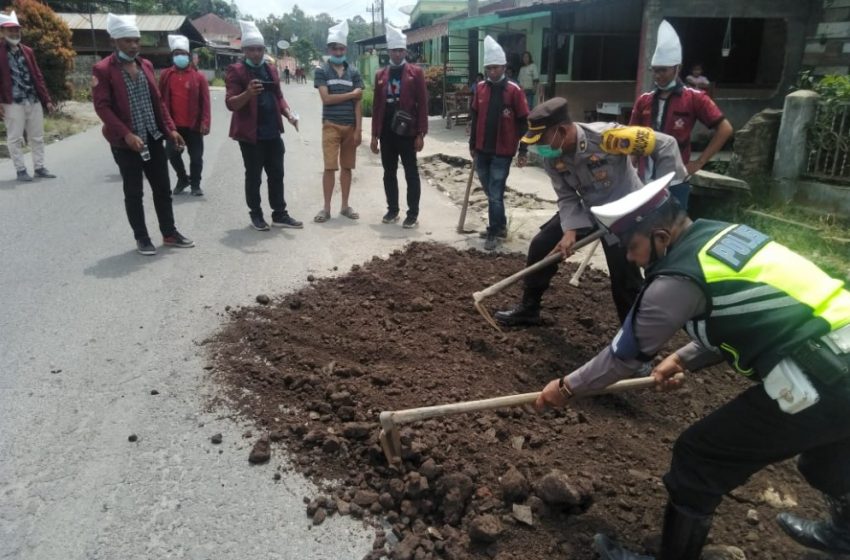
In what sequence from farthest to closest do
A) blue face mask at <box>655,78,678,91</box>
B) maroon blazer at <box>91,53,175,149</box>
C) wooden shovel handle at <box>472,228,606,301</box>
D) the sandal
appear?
Result: the sandal < maroon blazer at <box>91,53,175,149</box> < blue face mask at <box>655,78,678,91</box> < wooden shovel handle at <box>472,228,606,301</box>

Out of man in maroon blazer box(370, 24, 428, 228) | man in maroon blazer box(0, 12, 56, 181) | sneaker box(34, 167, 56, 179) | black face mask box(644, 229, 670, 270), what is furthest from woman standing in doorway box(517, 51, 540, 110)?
black face mask box(644, 229, 670, 270)

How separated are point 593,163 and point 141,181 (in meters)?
4.02

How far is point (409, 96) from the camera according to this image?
6664 millimetres

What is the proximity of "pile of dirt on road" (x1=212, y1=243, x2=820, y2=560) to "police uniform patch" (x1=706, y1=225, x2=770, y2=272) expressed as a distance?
1183 mm

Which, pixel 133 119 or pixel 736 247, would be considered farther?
pixel 133 119

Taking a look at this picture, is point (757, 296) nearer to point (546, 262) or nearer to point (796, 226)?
point (546, 262)

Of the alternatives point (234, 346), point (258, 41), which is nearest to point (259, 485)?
point (234, 346)

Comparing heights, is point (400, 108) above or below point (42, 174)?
above

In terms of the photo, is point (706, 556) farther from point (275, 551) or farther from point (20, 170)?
point (20, 170)

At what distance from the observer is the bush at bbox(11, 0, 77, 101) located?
15.5m

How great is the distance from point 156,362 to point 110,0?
36.9 m

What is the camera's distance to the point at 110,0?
111 feet

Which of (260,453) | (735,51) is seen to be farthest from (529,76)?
(260,453)

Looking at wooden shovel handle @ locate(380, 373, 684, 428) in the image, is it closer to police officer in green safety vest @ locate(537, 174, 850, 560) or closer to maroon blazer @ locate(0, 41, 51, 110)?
police officer in green safety vest @ locate(537, 174, 850, 560)
